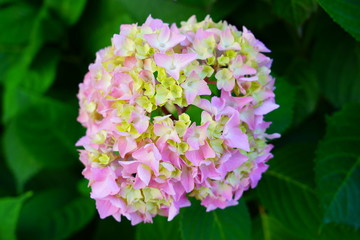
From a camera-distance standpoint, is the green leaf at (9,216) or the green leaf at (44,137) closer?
the green leaf at (9,216)

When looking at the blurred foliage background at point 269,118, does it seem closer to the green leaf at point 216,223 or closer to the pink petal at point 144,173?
the green leaf at point 216,223

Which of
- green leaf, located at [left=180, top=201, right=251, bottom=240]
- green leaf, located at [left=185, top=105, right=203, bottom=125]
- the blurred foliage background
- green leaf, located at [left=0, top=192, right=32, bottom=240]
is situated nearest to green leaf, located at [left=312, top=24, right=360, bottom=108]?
the blurred foliage background

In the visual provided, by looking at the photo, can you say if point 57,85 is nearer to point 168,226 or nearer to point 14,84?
point 14,84

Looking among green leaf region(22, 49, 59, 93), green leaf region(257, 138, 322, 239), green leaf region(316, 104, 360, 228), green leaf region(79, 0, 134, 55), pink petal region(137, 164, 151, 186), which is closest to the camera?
pink petal region(137, 164, 151, 186)

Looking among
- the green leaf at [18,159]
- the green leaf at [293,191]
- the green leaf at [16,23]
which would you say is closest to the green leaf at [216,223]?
the green leaf at [293,191]

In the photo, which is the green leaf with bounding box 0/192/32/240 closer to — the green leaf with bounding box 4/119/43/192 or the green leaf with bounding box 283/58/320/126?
the green leaf with bounding box 4/119/43/192

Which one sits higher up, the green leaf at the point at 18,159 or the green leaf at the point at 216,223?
the green leaf at the point at 216,223

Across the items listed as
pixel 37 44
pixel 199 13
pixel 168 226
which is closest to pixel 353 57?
pixel 199 13

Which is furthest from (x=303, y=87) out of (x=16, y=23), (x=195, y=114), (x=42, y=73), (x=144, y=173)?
(x=16, y=23)
